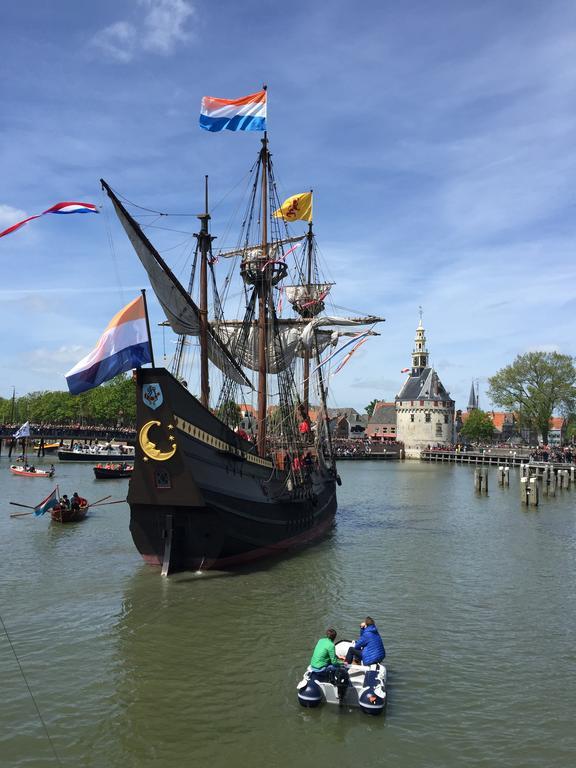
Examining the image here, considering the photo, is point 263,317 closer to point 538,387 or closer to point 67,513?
point 67,513

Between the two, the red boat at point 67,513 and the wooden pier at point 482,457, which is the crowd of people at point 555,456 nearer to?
the wooden pier at point 482,457

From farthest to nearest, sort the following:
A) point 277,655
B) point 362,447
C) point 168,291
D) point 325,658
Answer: point 362,447, point 168,291, point 277,655, point 325,658

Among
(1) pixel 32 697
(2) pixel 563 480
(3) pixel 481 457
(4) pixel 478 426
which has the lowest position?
(1) pixel 32 697

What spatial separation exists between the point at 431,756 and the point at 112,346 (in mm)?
14796

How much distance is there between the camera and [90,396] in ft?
438

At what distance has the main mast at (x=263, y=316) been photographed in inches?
1189

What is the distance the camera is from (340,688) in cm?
1299

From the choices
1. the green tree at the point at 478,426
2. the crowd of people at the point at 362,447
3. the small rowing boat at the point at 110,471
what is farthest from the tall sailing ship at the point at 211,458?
the green tree at the point at 478,426

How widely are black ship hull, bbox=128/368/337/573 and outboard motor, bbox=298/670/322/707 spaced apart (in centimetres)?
980

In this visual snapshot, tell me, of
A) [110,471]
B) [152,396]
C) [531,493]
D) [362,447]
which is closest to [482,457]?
[362,447]

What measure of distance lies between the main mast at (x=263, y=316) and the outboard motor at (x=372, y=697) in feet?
54.4

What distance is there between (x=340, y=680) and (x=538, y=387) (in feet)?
328

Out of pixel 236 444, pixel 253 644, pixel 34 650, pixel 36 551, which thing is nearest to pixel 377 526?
pixel 236 444

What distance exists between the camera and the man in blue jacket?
44.7ft
